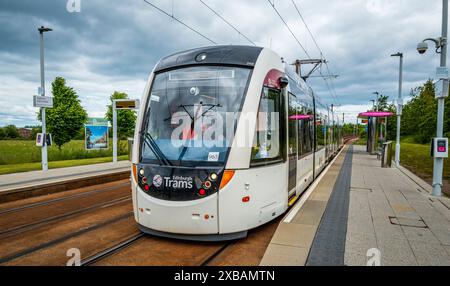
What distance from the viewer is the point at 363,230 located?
548 centimetres

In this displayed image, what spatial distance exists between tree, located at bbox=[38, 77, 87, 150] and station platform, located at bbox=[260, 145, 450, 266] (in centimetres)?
2961

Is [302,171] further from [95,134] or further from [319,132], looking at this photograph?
[95,134]

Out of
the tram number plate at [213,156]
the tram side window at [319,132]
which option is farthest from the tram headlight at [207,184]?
the tram side window at [319,132]

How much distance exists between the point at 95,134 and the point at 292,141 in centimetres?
1460

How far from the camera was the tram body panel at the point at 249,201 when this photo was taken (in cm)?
468

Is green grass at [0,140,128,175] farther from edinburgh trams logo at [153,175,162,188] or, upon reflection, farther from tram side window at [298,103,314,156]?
tram side window at [298,103,314,156]

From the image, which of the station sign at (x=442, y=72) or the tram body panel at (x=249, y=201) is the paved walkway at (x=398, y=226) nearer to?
the tram body panel at (x=249, y=201)

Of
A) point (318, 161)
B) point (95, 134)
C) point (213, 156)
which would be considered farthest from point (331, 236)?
point (95, 134)

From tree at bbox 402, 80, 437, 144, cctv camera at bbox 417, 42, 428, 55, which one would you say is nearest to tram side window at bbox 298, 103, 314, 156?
cctv camera at bbox 417, 42, 428, 55

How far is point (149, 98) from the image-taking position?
562 cm

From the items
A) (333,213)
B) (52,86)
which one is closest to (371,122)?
(333,213)

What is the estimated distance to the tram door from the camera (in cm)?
660

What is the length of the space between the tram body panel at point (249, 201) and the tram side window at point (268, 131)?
0.20m
